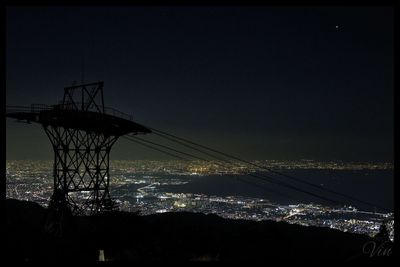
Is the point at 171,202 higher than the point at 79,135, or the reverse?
the point at 79,135

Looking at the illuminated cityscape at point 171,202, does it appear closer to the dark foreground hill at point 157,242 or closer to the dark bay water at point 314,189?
the dark bay water at point 314,189

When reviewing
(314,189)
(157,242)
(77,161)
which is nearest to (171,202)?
(77,161)

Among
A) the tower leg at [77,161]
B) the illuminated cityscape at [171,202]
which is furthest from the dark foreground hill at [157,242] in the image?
the illuminated cityscape at [171,202]

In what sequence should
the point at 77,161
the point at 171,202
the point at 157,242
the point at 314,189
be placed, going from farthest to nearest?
the point at 314,189 → the point at 171,202 → the point at 77,161 → the point at 157,242

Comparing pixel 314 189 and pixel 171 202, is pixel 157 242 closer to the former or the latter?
pixel 171 202

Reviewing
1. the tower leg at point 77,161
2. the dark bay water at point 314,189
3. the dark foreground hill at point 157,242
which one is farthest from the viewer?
the dark bay water at point 314,189

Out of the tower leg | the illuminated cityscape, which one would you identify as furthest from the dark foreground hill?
the illuminated cityscape

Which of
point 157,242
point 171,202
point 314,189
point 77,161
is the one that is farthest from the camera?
point 314,189

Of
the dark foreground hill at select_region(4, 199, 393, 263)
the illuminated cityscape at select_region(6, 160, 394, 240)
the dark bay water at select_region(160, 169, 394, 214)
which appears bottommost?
the dark bay water at select_region(160, 169, 394, 214)

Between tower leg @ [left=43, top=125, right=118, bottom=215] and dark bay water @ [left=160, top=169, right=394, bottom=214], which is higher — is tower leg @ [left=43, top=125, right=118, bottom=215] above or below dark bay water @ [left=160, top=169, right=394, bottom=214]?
above

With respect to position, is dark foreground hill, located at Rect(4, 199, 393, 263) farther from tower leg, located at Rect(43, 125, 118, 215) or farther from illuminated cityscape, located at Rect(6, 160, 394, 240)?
illuminated cityscape, located at Rect(6, 160, 394, 240)

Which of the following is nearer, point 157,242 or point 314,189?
point 157,242

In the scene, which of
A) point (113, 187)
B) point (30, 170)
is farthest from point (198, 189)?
point (30, 170)
